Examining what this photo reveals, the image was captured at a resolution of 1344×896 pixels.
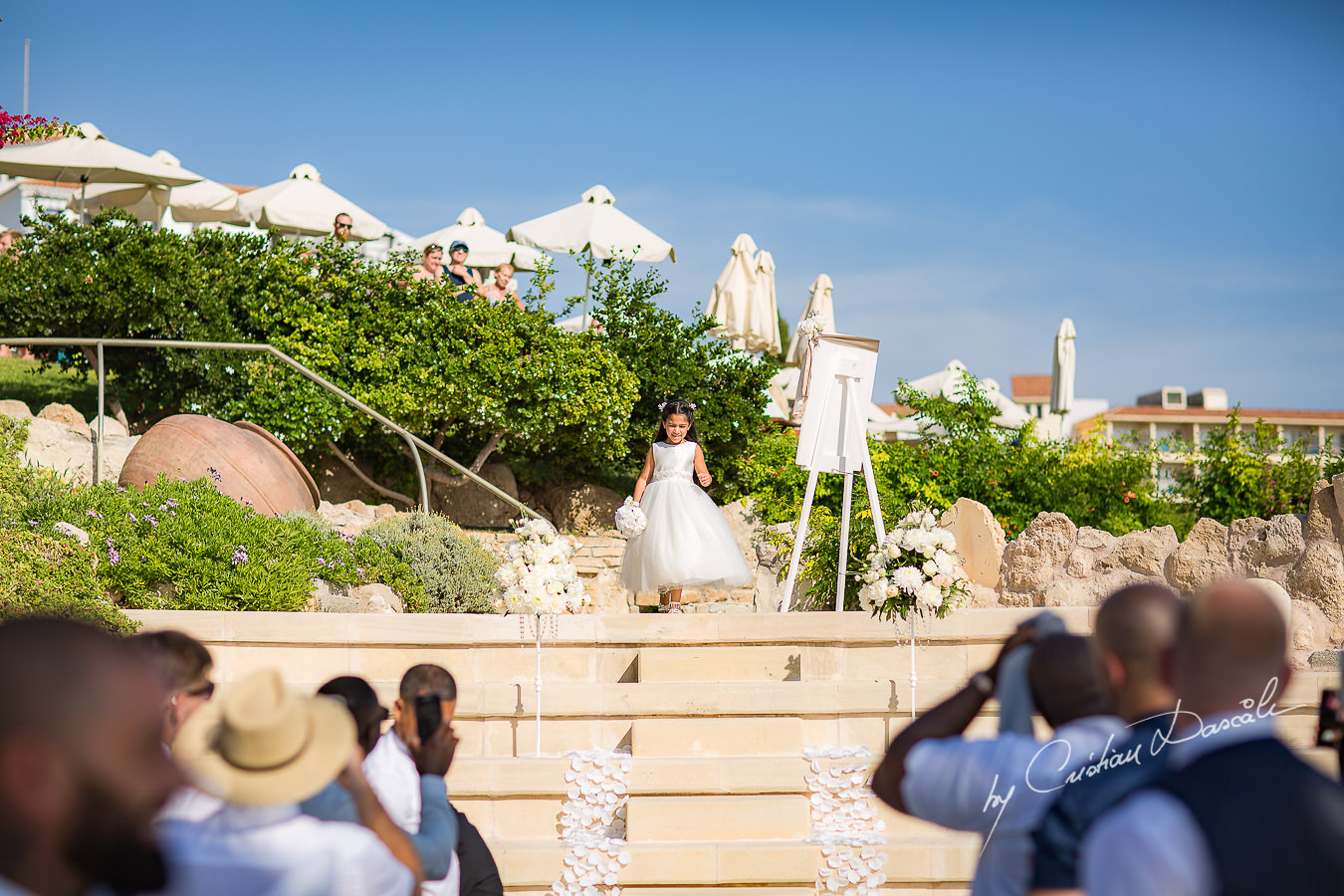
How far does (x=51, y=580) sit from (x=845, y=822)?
15.2 feet

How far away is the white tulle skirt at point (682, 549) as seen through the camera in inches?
292

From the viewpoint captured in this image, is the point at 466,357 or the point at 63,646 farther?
the point at 466,357

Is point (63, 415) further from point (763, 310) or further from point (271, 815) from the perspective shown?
point (271, 815)

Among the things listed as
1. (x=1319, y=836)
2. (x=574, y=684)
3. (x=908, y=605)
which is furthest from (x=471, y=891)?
(x=908, y=605)

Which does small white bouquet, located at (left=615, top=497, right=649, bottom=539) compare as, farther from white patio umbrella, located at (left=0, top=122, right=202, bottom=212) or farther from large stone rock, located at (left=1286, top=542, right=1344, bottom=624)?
white patio umbrella, located at (left=0, top=122, right=202, bottom=212)

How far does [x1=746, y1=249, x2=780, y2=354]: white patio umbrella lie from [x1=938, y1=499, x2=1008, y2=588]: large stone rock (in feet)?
20.8

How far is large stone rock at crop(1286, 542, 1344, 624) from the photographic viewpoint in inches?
293

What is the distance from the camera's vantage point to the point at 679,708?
5.83 metres

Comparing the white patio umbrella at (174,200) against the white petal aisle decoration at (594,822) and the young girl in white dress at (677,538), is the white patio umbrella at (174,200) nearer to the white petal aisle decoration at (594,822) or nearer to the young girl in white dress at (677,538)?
the young girl in white dress at (677,538)

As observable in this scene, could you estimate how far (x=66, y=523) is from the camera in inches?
267

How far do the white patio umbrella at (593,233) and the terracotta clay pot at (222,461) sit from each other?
15.9 feet

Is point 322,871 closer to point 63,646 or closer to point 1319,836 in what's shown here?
point 63,646

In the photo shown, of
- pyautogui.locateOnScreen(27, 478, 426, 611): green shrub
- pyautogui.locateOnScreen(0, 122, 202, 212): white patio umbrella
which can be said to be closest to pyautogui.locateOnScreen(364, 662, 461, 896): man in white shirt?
pyautogui.locateOnScreen(27, 478, 426, 611): green shrub

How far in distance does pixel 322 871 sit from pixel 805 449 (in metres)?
6.00
